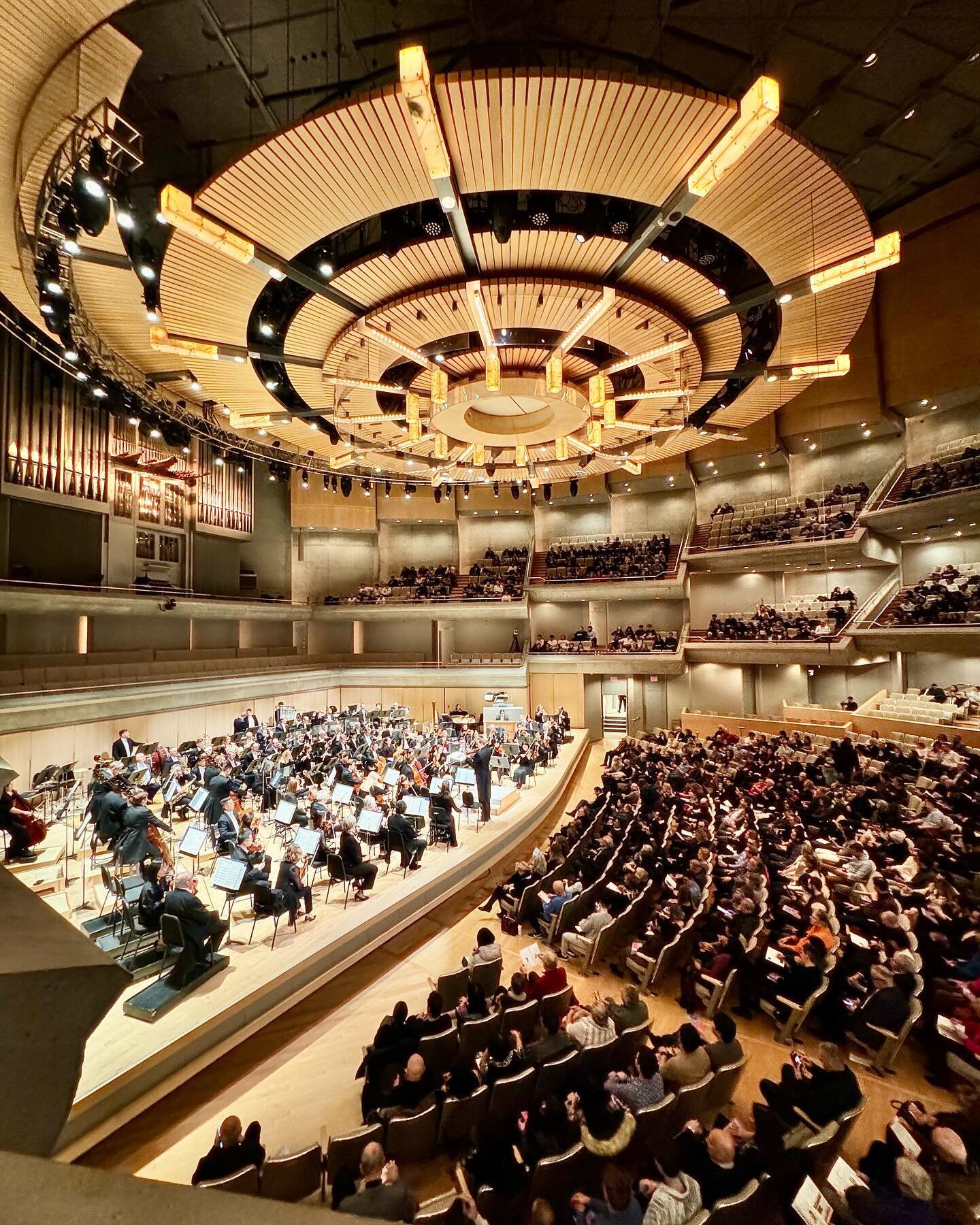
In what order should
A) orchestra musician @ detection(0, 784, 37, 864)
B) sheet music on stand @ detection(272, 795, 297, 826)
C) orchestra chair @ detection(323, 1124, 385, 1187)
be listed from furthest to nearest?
sheet music on stand @ detection(272, 795, 297, 826) → orchestra musician @ detection(0, 784, 37, 864) → orchestra chair @ detection(323, 1124, 385, 1187)

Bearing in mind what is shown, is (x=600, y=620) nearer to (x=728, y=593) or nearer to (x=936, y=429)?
(x=728, y=593)

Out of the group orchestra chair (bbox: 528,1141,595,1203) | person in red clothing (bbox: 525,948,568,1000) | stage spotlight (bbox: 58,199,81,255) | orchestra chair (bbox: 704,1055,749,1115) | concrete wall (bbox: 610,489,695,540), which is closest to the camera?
orchestra chair (bbox: 528,1141,595,1203)

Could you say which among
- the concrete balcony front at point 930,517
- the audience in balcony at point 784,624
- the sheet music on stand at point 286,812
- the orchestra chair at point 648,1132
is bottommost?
the orchestra chair at point 648,1132

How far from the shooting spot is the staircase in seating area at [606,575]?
21.2 m

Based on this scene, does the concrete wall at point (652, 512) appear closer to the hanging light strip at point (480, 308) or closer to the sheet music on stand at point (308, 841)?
the hanging light strip at point (480, 308)

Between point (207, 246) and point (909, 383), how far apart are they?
16836 mm

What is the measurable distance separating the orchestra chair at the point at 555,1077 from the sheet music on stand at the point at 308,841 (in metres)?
3.45

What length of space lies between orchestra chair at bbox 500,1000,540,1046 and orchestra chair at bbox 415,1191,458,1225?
162cm

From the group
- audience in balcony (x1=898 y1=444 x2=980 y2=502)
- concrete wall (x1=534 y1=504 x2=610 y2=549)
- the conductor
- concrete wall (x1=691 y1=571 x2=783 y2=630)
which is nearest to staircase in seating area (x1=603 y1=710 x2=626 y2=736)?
concrete wall (x1=691 y1=571 x2=783 y2=630)

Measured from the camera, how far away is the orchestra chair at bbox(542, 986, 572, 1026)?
4984mm

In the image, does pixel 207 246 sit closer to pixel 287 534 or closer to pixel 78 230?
pixel 78 230

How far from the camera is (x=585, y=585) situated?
2188 centimetres

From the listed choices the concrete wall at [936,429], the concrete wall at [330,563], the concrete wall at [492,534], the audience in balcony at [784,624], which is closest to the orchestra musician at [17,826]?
the concrete wall at [330,563]

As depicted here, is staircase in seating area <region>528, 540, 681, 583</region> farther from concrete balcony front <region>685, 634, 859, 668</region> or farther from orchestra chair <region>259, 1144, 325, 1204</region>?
orchestra chair <region>259, 1144, 325, 1204</region>
